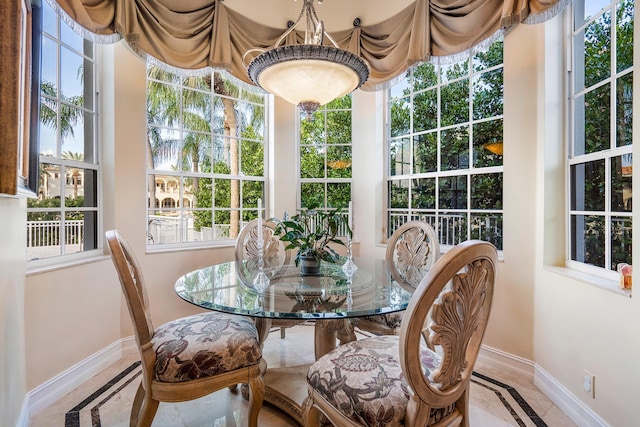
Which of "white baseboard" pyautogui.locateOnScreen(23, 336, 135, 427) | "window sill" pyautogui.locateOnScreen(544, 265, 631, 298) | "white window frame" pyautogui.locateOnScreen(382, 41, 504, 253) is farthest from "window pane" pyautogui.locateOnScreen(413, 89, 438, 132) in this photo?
"white baseboard" pyautogui.locateOnScreen(23, 336, 135, 427)

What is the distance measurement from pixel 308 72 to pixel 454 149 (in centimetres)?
154

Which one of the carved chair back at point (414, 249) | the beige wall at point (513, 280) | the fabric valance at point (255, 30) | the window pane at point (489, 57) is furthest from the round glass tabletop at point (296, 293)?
the window pane at point (489, 57)

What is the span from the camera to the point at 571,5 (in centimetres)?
208

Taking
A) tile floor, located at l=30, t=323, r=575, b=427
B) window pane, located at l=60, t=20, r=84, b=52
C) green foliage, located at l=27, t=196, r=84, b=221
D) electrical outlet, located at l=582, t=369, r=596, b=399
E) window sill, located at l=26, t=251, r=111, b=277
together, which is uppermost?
window pane, located at l=60, t=20, r=84, b=52

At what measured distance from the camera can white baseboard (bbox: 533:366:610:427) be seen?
1675 mm

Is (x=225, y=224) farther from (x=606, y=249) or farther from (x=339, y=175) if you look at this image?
(x=606, y=249)

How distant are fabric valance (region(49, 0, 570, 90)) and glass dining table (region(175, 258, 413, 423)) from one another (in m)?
1.74

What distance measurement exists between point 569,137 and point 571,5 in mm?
825

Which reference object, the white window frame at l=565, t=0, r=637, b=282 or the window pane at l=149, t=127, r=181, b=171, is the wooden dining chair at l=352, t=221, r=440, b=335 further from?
the window pane at l=149, t=127, r=181, b=171

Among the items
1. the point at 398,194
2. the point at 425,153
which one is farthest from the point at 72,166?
the point at 425,153

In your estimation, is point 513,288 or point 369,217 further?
point 369,217

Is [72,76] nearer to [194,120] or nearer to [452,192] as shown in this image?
[194,120]

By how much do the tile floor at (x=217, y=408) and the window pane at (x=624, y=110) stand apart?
1536 mm

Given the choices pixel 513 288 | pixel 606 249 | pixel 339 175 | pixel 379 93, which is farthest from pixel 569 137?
pixel 339 175
